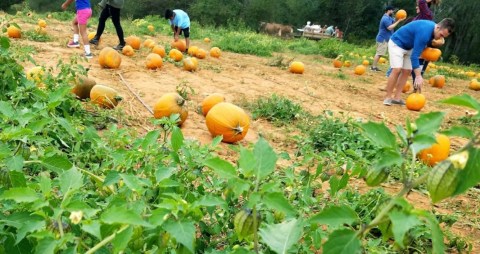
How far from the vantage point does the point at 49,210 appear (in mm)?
1126

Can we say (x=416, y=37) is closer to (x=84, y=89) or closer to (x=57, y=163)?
(x=84, y=89)

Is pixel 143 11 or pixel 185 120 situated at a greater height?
pixel 185 120

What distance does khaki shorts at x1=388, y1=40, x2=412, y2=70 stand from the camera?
6547mm

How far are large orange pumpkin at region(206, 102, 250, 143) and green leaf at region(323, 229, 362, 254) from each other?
3.27 meters

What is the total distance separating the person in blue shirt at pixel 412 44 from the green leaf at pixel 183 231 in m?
6.07

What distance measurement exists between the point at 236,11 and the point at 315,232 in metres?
32.3

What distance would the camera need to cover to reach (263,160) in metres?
0.95

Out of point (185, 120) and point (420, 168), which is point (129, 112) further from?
point (420, 168)

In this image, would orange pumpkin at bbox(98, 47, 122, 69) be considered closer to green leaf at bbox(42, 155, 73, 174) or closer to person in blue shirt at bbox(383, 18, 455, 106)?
person in blue shirt at bbox(383, 18, 455, 106)

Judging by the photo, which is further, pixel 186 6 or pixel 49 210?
pixel 186 6

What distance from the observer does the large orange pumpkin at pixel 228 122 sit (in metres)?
4.03

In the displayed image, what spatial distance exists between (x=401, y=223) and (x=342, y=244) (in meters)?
0.12

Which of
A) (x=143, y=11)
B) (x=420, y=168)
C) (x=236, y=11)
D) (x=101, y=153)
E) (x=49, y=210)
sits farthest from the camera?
(x=143, y=11)

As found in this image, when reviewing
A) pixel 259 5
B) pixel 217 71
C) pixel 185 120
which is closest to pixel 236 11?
pixel 259 5
